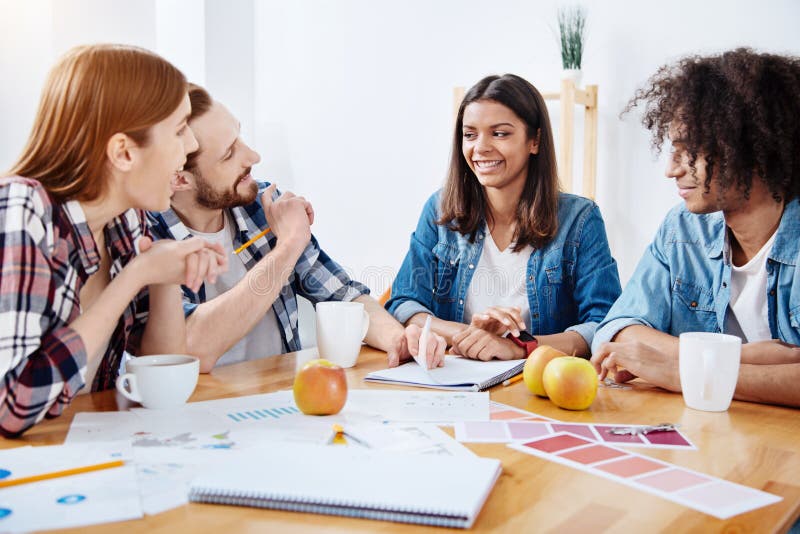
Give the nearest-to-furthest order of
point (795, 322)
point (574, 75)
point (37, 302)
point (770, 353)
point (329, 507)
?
point (329, 507) < point (37, 302) < point (770, 353) < point (795, 322) < point (574, 75)

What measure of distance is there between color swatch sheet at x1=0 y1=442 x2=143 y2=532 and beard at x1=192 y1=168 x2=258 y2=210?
3.00 feet

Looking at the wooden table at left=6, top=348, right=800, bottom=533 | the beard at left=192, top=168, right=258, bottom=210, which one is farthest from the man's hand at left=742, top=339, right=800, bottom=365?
the beard at left=192, top=168, right=258, bottom=210

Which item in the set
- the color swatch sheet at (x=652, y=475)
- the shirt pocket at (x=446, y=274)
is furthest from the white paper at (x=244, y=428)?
the shirt pocket at (x=446, y=274)

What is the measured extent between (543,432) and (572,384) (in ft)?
0.44

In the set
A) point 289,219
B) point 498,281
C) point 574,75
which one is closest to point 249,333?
point 289,219

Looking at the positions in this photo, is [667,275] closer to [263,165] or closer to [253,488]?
[253,488]

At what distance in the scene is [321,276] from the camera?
73.2 inches

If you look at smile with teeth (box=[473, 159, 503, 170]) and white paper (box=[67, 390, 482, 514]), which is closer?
white paper (box=[67, 390, 482, 514])

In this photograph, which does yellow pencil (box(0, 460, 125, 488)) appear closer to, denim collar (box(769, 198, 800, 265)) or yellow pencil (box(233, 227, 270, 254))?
yellow pencil (box(233, 227, 270, 254))

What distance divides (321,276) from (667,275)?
0.81 m

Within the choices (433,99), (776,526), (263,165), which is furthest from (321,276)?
(263,165)

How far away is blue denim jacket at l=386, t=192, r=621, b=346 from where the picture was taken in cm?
190

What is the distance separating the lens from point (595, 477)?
0.85 meters

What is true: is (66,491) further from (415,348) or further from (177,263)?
(415,348)
